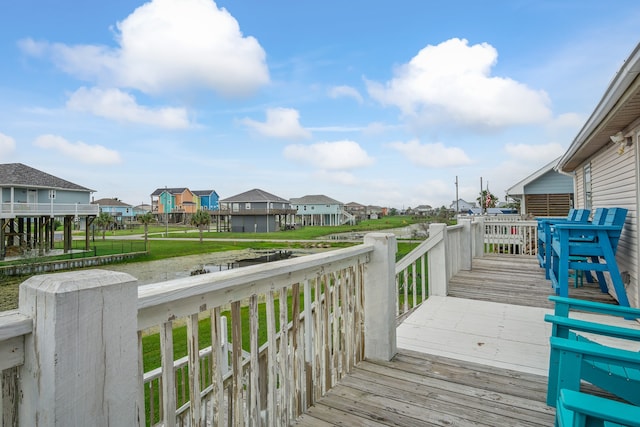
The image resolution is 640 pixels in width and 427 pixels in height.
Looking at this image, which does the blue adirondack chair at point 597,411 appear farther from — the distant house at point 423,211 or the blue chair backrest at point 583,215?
the distant house at point 423,211

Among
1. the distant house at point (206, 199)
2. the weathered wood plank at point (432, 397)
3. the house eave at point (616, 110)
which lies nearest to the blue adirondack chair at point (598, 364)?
the weathered wood plank at point (432, 397)

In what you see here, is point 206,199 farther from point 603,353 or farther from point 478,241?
point 603,353

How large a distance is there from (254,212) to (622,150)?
146 feet

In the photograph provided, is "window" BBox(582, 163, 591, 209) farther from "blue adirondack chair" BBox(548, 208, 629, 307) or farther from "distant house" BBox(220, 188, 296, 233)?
"distant house" BBox(220, 188, 296, 233)

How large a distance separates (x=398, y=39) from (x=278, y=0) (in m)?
4.80

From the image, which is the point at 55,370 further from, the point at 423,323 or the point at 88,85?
the point at 88,85

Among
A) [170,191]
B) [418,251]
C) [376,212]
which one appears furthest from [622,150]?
[376,212]

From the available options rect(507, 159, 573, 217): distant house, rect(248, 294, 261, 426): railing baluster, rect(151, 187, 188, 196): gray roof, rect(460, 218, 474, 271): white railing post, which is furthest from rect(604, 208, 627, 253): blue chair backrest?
rect(151, 187, 188, 196): gray roof

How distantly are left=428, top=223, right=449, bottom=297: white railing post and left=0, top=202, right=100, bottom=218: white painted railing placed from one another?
84.2ft

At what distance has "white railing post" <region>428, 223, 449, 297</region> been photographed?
17.1ft

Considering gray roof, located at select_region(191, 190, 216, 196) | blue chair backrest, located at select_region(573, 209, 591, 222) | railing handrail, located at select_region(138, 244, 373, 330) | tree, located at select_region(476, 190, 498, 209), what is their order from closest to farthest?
railing handrail, located at select_region(138, 244, 373, 330)
blue chair backrest, located at select_region(573, 209, 591, 222)
tree, located at select_region(476, 190, 498, 209)
gray roof, located at select_region(191, 190, 216, 196)

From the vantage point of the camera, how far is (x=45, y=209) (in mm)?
22641

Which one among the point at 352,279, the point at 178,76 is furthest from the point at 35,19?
the point at 352,279

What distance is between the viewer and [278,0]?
12.3 m
